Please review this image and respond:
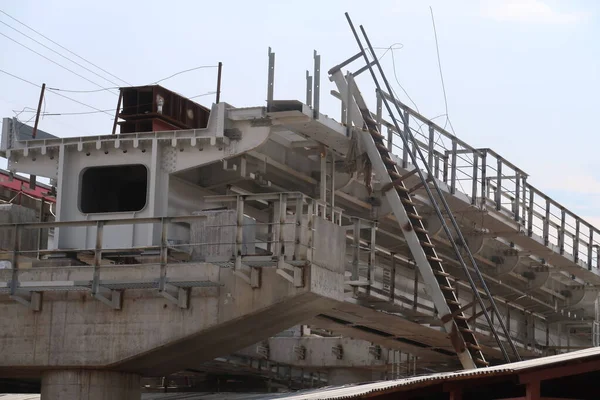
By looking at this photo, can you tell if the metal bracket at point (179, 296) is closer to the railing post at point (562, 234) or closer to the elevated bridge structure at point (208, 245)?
the elevated bridge structure at point (208, 245)

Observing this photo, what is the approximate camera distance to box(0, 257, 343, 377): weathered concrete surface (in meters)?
22.0

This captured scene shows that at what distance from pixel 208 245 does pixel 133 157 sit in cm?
393

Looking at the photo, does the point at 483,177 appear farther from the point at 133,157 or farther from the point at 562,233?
the point at 133,157

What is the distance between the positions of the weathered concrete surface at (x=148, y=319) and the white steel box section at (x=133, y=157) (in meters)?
1.91

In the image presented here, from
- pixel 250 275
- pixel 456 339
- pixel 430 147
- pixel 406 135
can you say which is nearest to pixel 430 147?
pixel 430 147

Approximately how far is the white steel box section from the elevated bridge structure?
3cm

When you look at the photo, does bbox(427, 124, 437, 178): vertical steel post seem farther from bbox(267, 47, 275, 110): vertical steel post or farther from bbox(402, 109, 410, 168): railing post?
bbox(267, 47, 275, 110): vertical steel post

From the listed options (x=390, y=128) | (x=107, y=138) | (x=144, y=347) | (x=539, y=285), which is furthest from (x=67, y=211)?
(x=539, y=285)

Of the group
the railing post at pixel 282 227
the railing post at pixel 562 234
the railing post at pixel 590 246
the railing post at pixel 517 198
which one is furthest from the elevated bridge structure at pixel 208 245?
the railing post at pixel 590 246

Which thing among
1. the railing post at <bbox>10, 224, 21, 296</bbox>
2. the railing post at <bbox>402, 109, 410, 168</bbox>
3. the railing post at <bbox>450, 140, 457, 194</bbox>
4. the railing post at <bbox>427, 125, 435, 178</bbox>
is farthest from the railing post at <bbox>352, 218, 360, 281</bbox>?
the railing post at <bbox>450, 140, 457, 194</bbox>

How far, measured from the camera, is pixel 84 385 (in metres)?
22.9

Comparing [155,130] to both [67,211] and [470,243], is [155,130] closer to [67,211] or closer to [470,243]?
[67,211]

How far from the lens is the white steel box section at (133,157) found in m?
23.9

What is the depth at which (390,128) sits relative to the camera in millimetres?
27656
